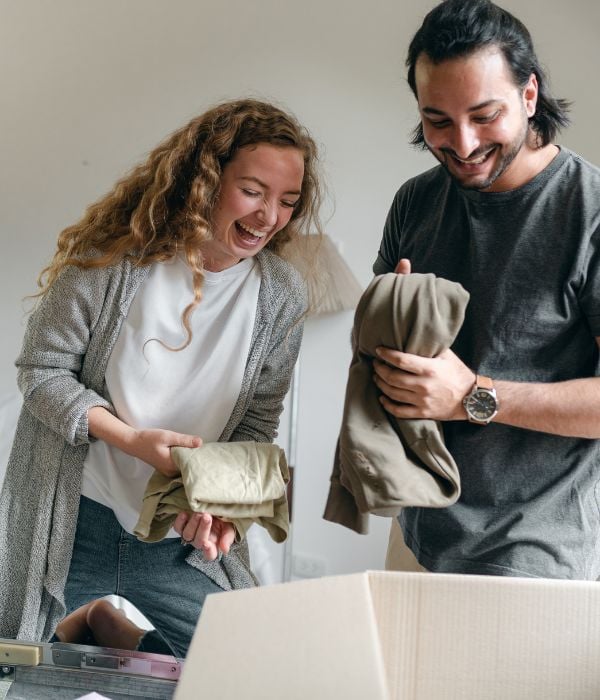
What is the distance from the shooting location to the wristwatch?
35.7 inches

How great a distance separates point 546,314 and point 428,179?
0.93ft

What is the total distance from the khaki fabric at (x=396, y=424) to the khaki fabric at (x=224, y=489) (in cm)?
18

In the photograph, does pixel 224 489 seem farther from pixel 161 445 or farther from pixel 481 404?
pixel 481 404

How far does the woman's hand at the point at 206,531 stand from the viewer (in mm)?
1075

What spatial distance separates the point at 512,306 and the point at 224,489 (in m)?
0.42

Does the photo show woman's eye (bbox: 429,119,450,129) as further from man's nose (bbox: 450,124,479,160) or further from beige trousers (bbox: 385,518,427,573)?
beige trousers (bbox: 385,518,427,573)

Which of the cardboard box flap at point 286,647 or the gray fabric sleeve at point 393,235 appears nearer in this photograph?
the cardboard box flap at point 286,647

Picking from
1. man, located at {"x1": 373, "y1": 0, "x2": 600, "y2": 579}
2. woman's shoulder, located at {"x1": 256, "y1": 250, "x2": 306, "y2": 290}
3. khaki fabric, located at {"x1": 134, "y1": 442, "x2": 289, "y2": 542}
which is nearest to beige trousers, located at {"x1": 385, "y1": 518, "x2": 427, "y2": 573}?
man, located at {"x1": 373, "y1": 0, "x2": 600, "y2": 579}

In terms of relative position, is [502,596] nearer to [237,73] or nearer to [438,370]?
[438,370]

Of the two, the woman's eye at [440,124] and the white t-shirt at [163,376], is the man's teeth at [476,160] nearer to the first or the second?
the woman's eye at [440,124]

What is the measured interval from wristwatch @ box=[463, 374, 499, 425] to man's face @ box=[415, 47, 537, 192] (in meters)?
0.24

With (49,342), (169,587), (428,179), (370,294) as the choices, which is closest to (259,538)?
(169,587)

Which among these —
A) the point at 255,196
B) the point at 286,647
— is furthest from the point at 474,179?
the point at 286,647

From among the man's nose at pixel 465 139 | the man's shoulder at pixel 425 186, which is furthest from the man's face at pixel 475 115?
the man's shoulder at pixel 425 186
